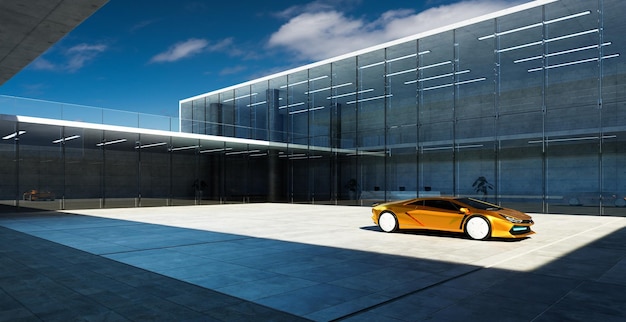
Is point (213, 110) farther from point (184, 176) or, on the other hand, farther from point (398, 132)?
point (398, 132)

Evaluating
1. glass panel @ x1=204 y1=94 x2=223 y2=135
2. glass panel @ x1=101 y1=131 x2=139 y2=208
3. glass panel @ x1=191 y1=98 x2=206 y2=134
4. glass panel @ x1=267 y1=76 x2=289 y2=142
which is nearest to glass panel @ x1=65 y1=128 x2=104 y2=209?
glass panel @ x1=101 y1=131 x2=139 y2=208

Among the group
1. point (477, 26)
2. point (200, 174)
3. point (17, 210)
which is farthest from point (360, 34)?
point (17, 210)

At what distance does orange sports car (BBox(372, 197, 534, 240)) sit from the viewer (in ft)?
35.6

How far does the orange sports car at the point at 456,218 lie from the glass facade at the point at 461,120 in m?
10.5

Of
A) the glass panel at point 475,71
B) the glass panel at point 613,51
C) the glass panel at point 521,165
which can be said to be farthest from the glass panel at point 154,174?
the glass panel at point 613,51

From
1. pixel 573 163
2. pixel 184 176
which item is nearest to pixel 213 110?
pixel 184 176

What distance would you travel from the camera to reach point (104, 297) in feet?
18.8

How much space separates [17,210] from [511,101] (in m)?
30.1

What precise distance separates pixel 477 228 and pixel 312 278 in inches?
238

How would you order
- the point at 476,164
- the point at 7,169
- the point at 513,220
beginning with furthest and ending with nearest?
the point at 476,164
the point at 7,169
the point at 513,220

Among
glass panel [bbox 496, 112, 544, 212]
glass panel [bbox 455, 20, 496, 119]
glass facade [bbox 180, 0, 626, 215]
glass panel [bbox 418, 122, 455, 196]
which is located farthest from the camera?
glass panel [bbox 418, 122, 455, 196]

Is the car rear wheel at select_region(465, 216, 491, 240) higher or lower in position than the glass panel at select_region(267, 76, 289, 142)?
lower

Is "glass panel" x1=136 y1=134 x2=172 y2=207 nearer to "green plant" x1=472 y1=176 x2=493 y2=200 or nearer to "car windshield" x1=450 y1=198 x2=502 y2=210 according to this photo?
"green plant" x1=472 y1=176 x2=493 y2=200

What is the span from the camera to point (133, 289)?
20.2 feet
